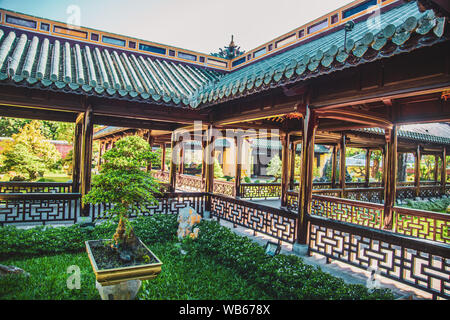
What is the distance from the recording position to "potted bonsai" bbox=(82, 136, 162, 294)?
3.36 meters

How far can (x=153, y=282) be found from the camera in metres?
3.87

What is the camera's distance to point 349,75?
4.33 meters

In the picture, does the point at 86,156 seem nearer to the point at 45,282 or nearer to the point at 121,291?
the point at 45,282

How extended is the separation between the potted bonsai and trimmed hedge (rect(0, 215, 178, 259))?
2.84ft

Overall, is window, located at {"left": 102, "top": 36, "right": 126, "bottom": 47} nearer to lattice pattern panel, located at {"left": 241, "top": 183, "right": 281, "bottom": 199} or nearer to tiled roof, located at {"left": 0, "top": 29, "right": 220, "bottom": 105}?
tiled roof, located at {"left": 0, "top": 29, "right": 220, "bottom": 105}

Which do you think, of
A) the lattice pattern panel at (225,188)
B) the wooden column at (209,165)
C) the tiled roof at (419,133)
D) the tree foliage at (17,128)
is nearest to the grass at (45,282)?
the wooden column at (209,165)

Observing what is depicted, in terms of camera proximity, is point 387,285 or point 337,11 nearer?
point 387,285

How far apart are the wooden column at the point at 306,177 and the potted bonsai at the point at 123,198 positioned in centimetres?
279

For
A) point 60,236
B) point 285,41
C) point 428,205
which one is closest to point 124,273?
point 60,236

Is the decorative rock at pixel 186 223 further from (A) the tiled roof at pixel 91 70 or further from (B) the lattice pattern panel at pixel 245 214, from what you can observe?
(A) the tiled roof at pixel 91 70

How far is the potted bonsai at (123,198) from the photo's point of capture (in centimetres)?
336

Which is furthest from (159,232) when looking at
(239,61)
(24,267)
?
(239,61)

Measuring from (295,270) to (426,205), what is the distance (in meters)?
11.8
